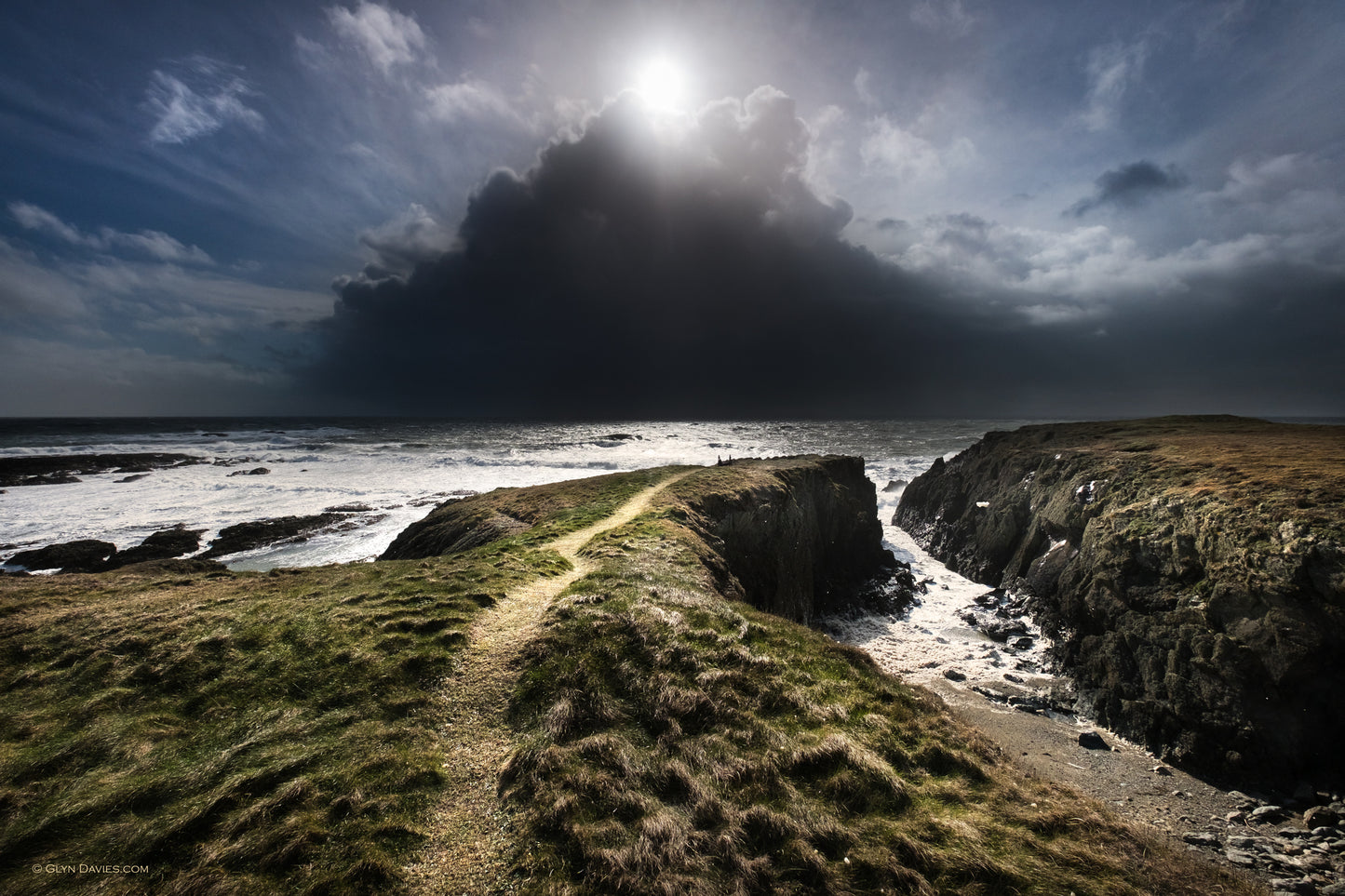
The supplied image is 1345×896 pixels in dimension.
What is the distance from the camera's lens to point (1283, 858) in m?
11.5

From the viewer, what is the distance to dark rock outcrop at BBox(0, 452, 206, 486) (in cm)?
6550

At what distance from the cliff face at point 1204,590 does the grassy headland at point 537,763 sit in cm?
1163

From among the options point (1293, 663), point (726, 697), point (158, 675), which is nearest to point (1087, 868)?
point (726, 697)

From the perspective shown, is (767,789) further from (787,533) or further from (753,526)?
(787,533)

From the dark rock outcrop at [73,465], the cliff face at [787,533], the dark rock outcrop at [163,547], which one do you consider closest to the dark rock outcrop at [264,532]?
the dark rock outcrop at [163,547]

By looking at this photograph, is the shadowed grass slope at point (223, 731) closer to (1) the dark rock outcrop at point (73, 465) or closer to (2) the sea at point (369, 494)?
(2) the sea at point (369, 494)

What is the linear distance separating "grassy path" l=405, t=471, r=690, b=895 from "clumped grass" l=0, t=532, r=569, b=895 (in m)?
0.36

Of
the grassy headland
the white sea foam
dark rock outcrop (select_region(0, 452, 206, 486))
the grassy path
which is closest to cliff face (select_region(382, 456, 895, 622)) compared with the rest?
the white sea foam

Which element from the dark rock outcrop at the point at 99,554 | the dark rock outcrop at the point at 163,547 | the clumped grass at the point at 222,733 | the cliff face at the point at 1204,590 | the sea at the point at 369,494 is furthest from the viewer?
the dark rock outcrop at the point at 163,547

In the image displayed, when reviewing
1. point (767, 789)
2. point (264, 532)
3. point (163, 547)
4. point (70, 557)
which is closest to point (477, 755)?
point (767, 789)

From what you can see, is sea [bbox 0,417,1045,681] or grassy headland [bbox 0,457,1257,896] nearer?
grassy headland [bbox 0,457,1257,896]

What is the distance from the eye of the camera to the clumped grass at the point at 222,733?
21.9 feet

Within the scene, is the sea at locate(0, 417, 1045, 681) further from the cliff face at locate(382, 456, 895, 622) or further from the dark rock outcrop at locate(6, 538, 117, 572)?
the cliff face at locate(382, 456, 895, 622)

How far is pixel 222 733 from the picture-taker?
9.21 metres
